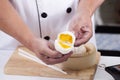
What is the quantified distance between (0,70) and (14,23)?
0.70 feet

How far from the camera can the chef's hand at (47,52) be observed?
927mm

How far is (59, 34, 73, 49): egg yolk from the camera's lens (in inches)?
35.5

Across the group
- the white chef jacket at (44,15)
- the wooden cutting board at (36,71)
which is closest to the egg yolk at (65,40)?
the wooden cutting board at (36,71)

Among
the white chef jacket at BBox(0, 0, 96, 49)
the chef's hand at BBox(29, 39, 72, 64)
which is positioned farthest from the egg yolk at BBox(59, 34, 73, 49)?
the white chef jacket at BBox(0, 0, 96, 49)

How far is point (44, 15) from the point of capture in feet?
3.94

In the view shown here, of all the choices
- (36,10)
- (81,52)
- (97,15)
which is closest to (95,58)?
(81,52)

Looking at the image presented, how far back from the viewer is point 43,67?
3.58 ft

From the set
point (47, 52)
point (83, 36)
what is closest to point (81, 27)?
point (83, 36)

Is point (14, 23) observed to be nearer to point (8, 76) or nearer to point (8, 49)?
point (8, 76)

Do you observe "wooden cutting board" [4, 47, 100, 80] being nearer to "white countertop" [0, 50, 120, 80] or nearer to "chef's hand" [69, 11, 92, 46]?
"white countertop" [0, 50, 120, 80]

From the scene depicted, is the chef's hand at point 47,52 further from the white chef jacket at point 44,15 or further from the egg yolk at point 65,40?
the white chef jacket at point 44,15

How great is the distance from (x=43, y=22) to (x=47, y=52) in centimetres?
31

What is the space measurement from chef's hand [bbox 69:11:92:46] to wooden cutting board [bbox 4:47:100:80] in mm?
134

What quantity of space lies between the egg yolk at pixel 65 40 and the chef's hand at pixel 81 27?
5 cm
